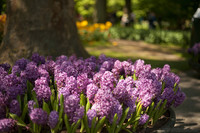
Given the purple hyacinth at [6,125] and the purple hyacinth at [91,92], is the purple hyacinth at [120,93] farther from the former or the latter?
the purple hyacinth at [6,125]

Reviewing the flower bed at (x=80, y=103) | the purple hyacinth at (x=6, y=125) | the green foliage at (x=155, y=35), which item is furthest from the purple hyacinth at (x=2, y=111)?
the green foliage at (x=155, y=35)

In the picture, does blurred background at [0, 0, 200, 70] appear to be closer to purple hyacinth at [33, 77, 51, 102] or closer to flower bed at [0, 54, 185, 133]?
flower bed at [0, 54, 185, 133]

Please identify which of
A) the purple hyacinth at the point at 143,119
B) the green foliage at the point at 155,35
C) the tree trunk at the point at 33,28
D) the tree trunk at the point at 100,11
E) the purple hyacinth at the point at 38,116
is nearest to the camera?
the purple hyacinth at the point at 38,116

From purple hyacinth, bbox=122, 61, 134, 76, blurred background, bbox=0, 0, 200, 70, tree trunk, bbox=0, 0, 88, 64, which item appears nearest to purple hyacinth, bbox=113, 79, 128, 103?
purple hyacinth, bbox=122, 61, 134, 76

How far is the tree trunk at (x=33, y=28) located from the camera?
5.45 metres

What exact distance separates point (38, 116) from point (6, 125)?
29cm

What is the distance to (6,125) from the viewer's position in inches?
76.2

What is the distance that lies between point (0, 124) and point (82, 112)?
25.8 inches

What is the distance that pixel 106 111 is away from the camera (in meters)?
1.97

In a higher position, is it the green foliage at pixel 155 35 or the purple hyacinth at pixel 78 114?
the purple hyacinth at pixel 78 114

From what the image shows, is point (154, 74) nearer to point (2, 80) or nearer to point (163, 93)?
point (163, 93)

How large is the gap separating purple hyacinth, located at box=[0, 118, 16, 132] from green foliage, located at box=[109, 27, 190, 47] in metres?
14.6

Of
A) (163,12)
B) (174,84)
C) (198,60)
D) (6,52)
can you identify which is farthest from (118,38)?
(174,84)

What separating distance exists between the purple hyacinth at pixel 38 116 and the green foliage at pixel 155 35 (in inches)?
574
